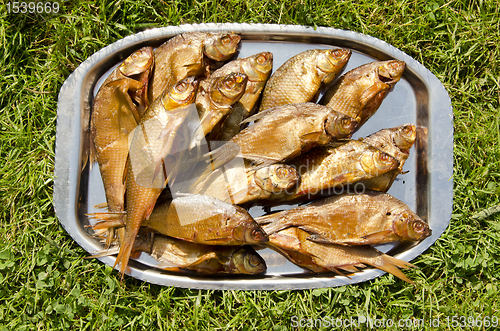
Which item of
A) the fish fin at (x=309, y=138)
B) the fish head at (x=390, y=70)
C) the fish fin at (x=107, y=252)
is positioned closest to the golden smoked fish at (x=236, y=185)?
the fish fin at (x=309, y=138)

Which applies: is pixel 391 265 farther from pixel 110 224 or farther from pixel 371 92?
pixel 110 224

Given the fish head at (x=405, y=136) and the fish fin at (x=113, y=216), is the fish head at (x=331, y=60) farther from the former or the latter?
the fish fin at (x=113, y=216)

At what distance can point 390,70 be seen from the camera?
2.74 meters

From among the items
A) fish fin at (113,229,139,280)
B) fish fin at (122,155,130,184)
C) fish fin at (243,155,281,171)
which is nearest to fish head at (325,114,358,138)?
fish fin at (243,155,281,171)

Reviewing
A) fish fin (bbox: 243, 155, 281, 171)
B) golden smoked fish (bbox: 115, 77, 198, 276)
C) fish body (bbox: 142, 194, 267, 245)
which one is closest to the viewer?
golden smoked fish (bbox: 115, 77, 198, 276)

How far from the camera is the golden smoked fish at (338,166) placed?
2453 millimetres

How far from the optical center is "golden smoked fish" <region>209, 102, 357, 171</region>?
2371mm

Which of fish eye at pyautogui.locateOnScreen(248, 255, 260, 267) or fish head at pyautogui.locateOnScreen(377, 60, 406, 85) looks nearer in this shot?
fish eye at pyautogui.locateOnScreen(248, 255, 260, 267)

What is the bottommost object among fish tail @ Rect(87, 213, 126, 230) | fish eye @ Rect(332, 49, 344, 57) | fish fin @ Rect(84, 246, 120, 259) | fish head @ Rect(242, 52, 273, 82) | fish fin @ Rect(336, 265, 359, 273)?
fish fin @ Rect(84, 246, 120, 259)

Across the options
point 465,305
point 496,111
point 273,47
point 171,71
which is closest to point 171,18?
point 171,71

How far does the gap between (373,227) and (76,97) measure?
7.78ft

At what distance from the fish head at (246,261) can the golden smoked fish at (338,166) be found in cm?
45

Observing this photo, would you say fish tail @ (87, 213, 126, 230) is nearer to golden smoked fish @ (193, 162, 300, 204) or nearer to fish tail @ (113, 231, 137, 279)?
fish tail @ (113, 231, 137, 279)

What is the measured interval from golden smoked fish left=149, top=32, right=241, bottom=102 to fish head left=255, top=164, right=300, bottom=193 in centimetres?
92
